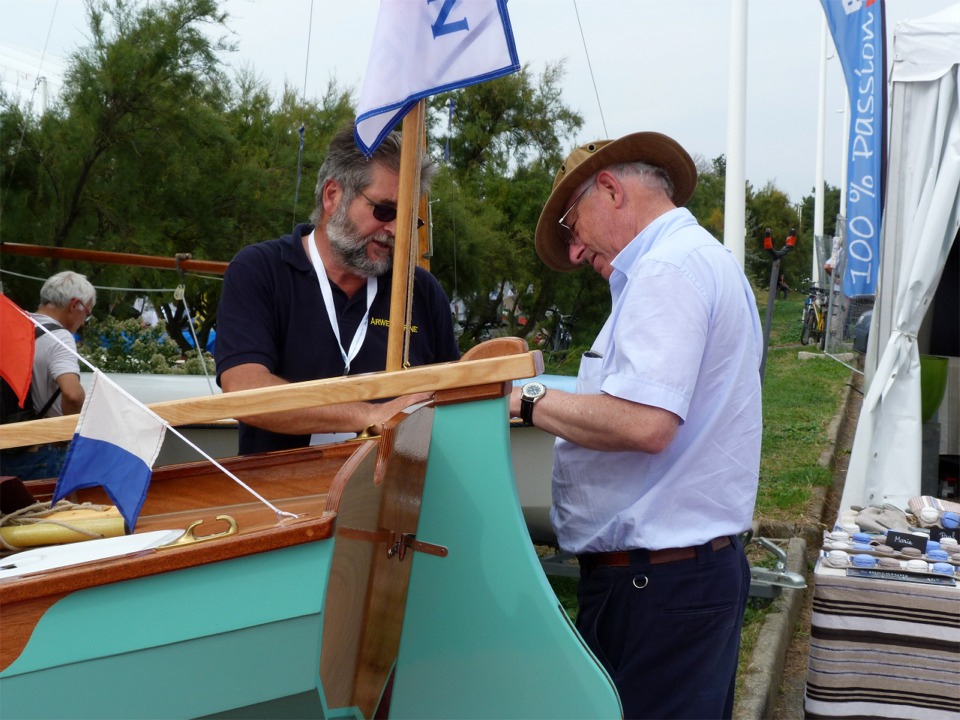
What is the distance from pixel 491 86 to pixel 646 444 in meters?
9.23

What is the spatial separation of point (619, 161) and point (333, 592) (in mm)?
1242

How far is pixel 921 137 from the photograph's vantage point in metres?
5.26

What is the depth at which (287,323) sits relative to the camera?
244 cm

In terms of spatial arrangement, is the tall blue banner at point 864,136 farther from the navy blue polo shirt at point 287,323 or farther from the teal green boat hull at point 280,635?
the teal green boat hull at point 280,635

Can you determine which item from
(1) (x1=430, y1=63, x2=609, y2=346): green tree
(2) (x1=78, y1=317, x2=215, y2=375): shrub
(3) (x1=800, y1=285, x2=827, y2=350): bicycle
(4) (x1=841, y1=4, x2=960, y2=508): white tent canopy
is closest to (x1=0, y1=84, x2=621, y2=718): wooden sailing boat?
(4) (x1=841, y1=4, x2=960, y2=508): white tent canopy

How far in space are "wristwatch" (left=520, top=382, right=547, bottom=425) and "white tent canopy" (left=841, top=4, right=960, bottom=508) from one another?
3.77 meters

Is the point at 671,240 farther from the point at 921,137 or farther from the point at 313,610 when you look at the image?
the point at 921,137

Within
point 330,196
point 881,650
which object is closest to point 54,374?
point 330,196

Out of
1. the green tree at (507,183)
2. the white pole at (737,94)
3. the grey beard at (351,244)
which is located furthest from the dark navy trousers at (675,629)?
the green tree at (507,183)

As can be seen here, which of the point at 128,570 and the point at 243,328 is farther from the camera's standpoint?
the point at 243,328

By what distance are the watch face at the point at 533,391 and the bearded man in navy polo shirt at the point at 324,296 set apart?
0.44m

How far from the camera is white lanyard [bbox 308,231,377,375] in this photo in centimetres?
245

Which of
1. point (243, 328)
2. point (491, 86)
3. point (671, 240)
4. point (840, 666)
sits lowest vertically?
point (840, 666)

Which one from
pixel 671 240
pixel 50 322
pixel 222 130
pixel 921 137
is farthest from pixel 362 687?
pixel 222 130
